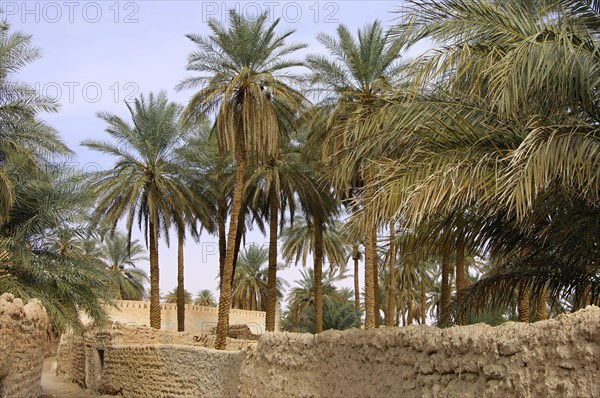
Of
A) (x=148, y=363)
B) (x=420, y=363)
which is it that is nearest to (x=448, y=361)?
(x=420, y=363)

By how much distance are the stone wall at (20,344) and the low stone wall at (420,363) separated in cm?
310

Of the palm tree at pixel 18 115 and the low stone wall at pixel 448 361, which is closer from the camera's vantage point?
the low stone wall at pixel 448 361

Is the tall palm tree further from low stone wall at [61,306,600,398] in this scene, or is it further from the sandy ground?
low stone wall at [61,306,600,398]

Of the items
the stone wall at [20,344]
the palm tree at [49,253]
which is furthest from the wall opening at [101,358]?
the stone wall at [20,344]

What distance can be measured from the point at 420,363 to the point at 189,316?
99.2ft

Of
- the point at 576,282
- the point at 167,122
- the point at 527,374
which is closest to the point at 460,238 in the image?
the point at 576,282

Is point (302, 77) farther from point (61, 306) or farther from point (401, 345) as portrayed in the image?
point (401, 345)

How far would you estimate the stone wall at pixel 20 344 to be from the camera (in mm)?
11219

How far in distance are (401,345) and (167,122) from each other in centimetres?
1933

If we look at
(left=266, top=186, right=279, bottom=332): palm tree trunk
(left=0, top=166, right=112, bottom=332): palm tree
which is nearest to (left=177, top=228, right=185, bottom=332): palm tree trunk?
(left=266, top=186, right=279, bottom=332): palm tree trunk

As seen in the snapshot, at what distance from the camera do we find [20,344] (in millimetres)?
12211

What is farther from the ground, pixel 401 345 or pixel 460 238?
pixel 460 238

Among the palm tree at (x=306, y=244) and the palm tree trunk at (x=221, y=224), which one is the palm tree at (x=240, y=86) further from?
the palm tree at (x=306, y=244)

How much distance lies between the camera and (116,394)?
66.7 feet
